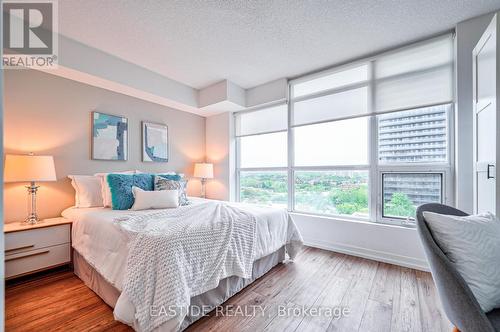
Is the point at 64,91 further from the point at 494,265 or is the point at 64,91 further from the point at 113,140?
the point at 494,265

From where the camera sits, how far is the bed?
1354 mm

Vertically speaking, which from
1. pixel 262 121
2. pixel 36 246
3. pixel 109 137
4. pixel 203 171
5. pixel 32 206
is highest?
pixel 262 121

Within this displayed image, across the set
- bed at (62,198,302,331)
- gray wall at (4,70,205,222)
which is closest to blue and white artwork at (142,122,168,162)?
gray wall at (4,70,205,222)

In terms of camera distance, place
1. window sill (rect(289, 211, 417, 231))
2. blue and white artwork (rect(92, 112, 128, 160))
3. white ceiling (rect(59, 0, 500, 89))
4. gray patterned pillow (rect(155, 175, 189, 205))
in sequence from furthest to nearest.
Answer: blue and white artwork (rect(92, 112, 128, 160)) → gray patterned pillow (rect(155, 175, 189, 205)) → window sill (rect(289, 211, 417, 231)) → white ceiling (rect(59, 0, 500, 89))

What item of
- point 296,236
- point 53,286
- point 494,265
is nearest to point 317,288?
point 296,236

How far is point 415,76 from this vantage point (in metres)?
2.57

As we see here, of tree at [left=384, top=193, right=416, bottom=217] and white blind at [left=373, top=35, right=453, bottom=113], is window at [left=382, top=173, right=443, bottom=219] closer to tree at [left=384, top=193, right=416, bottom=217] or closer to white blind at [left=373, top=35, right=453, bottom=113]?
tree at [left=384, top=193, right=416, bottom=217]

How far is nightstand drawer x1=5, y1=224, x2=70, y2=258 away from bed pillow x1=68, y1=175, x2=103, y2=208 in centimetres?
35

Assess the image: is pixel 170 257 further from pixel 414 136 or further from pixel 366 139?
pixel 414 136

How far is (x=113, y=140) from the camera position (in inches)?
122

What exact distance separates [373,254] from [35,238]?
3.72 m

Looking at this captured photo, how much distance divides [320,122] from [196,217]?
231 cm

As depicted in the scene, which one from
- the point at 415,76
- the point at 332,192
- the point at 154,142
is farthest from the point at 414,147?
the point at 154,142

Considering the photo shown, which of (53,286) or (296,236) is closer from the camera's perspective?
(53,286)
